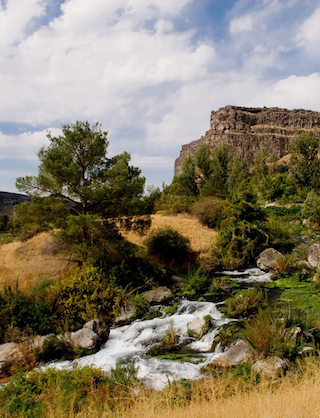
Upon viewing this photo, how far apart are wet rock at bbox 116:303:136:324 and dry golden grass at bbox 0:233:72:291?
12.3 feet

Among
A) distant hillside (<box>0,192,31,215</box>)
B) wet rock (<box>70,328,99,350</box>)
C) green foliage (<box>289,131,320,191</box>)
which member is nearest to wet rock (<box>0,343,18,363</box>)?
wet rock (<box>70,328,99,350</box>)

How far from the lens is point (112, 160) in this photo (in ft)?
44.3

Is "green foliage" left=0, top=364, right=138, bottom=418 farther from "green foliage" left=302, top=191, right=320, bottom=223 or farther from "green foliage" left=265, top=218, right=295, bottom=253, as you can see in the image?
"green foliage" left=302, top=191, right=320, bottom=223

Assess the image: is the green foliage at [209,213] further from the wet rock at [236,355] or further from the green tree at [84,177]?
the wet rock at [236,355]

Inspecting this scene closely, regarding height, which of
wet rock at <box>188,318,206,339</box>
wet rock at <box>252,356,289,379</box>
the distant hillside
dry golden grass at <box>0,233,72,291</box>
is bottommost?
wet rock at <box>188,318,206,339</box>

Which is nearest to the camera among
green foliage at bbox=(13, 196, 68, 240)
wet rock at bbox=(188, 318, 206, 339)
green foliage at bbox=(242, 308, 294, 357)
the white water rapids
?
green foliage at bbox=(242, 308, 294, 357)

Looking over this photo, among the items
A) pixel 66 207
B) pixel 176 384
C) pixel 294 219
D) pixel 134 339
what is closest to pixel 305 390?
pixel 176 384

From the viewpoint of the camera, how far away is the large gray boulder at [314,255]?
1318 cm

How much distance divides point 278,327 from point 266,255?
9.04m

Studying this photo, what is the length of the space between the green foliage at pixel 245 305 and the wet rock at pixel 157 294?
288cm

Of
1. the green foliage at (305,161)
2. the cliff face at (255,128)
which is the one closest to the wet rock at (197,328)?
the green foliage at (305,161)

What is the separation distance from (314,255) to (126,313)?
9.51 m

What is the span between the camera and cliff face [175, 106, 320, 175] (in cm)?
9244

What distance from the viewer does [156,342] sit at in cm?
815
